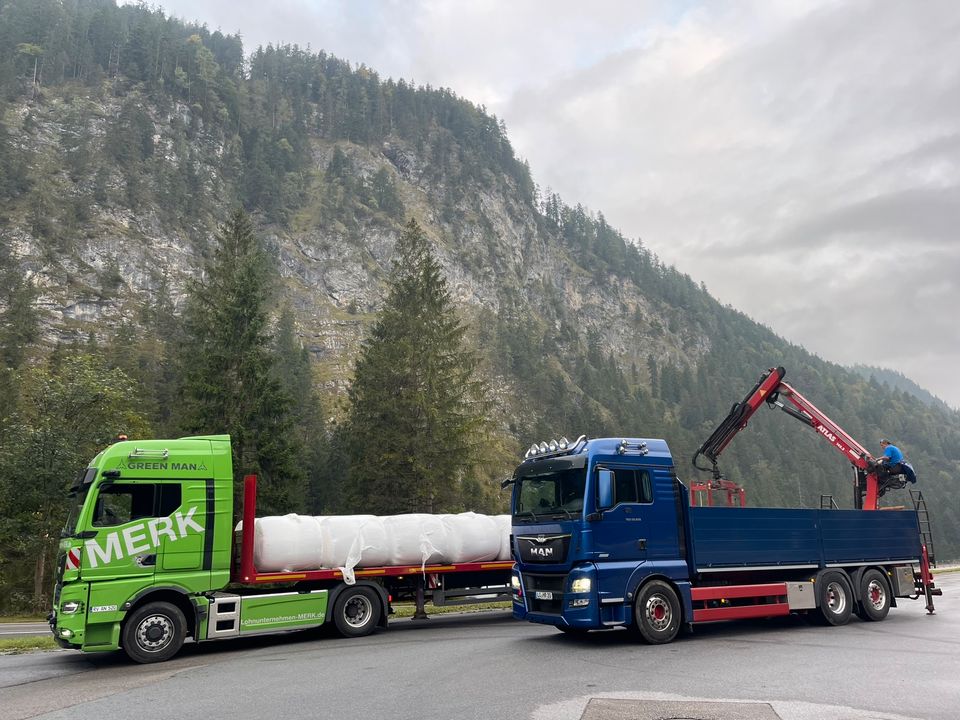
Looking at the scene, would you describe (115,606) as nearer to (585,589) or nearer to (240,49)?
(585,589)

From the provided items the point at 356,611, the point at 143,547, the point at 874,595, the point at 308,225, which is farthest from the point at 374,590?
the point at 308,225

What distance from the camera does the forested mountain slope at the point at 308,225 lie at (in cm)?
9631

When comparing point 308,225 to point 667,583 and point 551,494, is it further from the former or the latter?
point 667,583

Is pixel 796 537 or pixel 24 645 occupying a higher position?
pixel 796 537

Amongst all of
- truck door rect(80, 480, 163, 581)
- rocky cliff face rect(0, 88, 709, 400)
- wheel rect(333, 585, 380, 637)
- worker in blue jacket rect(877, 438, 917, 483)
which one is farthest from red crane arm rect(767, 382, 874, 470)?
rocky cliff face rect(0, 88, 709, 400)

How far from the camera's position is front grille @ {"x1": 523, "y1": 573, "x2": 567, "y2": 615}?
38.0 feet

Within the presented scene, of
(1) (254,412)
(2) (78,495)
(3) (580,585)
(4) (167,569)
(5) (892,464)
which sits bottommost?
(3) (580,585)

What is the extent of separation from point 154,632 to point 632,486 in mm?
8409

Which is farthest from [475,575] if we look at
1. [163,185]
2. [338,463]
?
[163,185]

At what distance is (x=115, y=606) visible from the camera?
36.0 ft

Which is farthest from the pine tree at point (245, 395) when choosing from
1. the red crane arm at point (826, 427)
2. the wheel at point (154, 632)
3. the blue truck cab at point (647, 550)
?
the red crane arm at point (826, 427)

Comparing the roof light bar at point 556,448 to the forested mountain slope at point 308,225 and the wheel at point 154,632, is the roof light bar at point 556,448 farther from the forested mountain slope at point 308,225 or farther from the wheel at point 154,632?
the forested mountain slope at point 308,225

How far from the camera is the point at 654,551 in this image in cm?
1202

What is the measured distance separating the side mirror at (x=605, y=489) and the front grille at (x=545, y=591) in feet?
4.49
